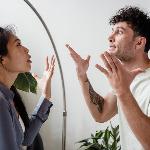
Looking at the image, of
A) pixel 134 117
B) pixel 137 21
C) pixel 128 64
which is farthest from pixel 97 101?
pixel 134 117

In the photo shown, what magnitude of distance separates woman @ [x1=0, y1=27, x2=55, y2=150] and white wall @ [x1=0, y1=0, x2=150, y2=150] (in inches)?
44.8

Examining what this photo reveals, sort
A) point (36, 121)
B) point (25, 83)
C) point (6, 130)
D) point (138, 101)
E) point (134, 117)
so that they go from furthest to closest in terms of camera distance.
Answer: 1. point (25, 83)
2. point (36, 121)
3. point (138, 101)
4. point (6, 130)
5. point (134, 117)

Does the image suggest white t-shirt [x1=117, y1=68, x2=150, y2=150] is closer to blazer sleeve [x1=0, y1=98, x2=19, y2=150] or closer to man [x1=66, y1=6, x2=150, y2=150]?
man [x1=66, y1=6, x2=150, y2=150]

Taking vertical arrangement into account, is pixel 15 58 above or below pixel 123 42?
below

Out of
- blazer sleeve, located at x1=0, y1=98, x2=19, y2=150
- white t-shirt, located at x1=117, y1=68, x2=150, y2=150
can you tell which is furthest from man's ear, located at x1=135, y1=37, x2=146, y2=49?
blazer sleeve, located at x1=0, y1=98, x2=19, y2=150

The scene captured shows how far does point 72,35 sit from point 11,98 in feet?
5.24

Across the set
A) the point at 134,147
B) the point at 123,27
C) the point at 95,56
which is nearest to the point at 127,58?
the point at 123,27

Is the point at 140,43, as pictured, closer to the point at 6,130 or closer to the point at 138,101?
the point at 138,101

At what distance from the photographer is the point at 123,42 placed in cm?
181

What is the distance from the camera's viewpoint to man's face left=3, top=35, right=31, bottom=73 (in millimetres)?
1521

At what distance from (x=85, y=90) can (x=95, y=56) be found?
3.52 feet

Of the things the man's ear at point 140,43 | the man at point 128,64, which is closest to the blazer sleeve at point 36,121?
the man at point 128,64

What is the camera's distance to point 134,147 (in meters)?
1.58

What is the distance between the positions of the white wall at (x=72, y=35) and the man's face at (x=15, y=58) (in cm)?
133
